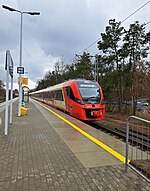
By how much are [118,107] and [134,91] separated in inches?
175

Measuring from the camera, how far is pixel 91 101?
12.9m

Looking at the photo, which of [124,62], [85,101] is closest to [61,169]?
[85,101]

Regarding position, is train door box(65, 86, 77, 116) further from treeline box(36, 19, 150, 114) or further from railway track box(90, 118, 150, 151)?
treeline box(36, 19, 150, 114)

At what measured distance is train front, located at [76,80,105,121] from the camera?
41.0ft

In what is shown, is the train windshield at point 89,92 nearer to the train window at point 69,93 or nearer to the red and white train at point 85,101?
the red and white train at point 85,101

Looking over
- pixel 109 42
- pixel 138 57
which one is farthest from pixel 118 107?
pixel 109 42

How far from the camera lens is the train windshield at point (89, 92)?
1299 centimetres

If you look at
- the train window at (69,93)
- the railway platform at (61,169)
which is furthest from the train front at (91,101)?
the railway platform at (61,169)

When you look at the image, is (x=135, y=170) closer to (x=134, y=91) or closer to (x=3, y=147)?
(x=3, y=147)

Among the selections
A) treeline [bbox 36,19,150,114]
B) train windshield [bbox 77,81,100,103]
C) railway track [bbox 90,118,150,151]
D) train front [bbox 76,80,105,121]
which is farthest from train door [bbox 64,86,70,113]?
treeline [bbox 36,19,150,114]

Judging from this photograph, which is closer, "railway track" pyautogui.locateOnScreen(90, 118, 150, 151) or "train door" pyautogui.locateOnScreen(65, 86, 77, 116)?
"railway track" pyautogui.locateOnScreen(90, 118, 150, 151)

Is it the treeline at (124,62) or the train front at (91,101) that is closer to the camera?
the train front at (91,101)

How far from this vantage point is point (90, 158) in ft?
16.3

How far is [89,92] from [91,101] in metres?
0.81
